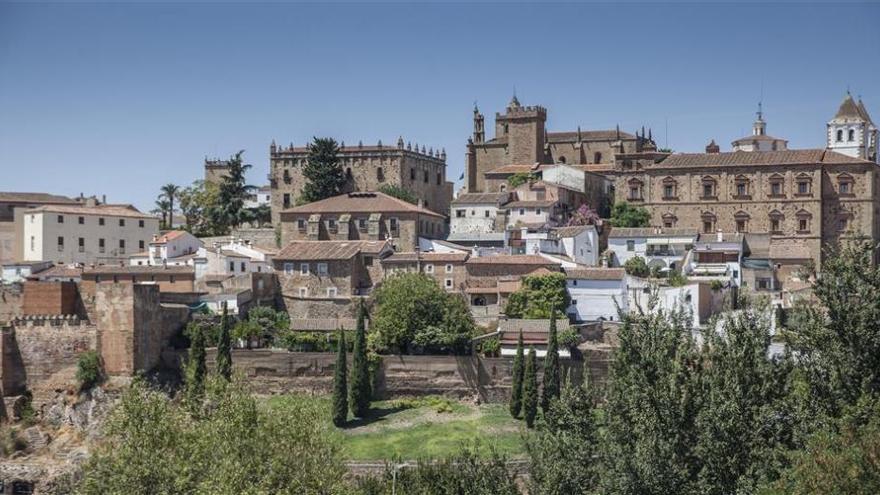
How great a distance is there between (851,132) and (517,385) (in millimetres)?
45382

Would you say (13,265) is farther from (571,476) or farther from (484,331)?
(571,476)

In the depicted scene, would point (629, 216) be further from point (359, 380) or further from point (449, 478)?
point (449, 478)

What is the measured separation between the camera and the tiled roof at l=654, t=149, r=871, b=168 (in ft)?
216

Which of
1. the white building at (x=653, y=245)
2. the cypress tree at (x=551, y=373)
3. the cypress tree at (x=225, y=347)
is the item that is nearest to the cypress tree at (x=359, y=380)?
the cypress tree at (x=225, y=347)

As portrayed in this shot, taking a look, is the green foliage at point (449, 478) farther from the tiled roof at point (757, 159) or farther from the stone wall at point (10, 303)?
the tiled roof at point (757, 159)

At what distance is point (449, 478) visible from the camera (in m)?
36.5

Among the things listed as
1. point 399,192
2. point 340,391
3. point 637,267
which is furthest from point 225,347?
point 399,192

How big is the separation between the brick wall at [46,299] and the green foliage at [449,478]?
1970 cm

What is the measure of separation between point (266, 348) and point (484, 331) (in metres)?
9.83

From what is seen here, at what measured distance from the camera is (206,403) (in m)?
36.9

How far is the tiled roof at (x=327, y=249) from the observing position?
5850 centimetres

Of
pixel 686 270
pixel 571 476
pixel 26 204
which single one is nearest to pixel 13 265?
pixel 26 204

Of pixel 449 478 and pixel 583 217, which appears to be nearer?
pixel 449 478

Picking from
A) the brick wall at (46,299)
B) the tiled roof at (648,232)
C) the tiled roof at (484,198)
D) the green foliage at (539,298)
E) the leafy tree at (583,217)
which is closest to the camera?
the brick wall at (46,299)
